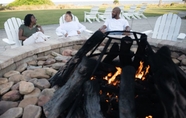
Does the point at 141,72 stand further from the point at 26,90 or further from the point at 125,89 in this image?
the point at 26,90

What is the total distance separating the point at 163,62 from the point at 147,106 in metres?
0.46

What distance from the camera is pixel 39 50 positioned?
3.54 metres

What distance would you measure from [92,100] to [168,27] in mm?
4745

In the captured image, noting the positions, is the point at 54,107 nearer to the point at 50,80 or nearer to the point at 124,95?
the point at 124,95

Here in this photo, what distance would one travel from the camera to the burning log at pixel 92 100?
5.21ft

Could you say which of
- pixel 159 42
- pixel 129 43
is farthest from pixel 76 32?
pixel 129 43

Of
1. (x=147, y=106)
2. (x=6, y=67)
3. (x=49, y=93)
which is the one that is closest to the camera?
(x=147, y=106)

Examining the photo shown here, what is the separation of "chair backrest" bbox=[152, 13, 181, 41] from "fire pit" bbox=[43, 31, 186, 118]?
3.88 metres

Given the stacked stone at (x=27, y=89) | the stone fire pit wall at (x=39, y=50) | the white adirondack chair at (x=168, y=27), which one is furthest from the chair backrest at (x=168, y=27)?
the stacked stone at (x=27, y=89)

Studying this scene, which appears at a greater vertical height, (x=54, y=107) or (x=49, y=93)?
(x=54, y=107)

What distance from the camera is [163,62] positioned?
1.63 metres

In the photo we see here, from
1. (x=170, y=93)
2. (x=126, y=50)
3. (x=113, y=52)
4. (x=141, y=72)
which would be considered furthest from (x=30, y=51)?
(x=170, y=93)

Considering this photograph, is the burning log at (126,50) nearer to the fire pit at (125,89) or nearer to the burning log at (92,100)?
the fire pit at (125,89)

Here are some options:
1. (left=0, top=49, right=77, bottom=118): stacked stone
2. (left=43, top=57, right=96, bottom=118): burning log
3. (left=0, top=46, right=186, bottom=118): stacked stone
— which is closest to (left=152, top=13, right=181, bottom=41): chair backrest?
(left=0, top=46, right=186, bottom=118): stacked stone
